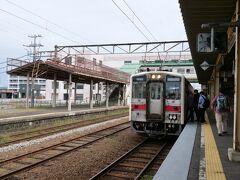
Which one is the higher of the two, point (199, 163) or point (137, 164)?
point (199, 163)

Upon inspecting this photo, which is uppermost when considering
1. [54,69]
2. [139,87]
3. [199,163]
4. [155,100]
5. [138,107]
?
[54,69]

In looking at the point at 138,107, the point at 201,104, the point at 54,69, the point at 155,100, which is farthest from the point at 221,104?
the point at 54,69

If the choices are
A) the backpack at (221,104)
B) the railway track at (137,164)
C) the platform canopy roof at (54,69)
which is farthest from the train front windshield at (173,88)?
the platform canopy roof at (54,69)

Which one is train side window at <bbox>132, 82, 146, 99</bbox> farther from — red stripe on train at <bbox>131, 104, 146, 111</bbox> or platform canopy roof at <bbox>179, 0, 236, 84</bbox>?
platform canopy roof at <bbox>179, 0, 236, 84</bbox>

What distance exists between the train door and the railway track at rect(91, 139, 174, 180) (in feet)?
3.82

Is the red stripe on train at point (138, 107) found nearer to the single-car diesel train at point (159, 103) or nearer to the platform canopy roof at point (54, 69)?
the single-car diesel train at point (159, 103)

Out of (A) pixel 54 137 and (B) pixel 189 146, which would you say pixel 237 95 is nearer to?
(B) pixel 189 146

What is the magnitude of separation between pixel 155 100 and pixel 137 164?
3.91 meters

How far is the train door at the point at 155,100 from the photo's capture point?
13094mm

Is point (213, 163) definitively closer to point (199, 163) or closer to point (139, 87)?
point (199, 163)

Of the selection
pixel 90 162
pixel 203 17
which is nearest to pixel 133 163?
pixel 90 162

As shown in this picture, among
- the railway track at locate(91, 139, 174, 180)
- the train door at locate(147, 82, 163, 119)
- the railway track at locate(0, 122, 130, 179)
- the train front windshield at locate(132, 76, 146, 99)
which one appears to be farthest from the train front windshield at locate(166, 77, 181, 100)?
the railway track at locate(0, 122, 130, 179)

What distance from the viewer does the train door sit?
13.1m

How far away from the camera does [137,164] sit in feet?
32.1
